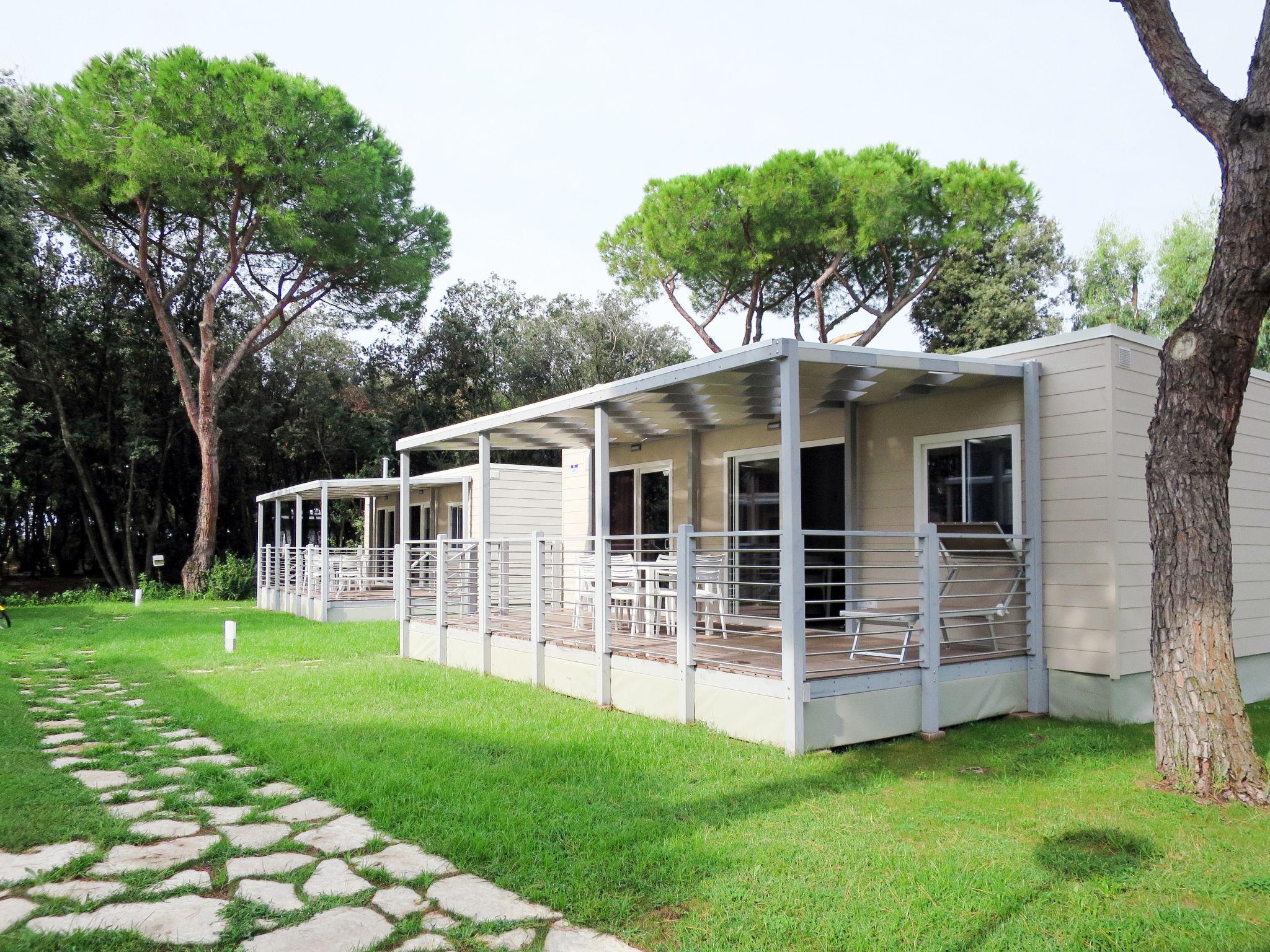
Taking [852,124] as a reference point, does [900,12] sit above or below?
below

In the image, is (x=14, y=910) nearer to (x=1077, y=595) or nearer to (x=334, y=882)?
(x=334, y=882)

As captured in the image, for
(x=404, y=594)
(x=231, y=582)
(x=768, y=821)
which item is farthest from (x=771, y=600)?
(x=231, y=582)

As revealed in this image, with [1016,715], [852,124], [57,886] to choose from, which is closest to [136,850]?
[57,886]

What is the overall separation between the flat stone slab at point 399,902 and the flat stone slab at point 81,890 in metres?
0.89

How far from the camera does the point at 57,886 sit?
3131mm

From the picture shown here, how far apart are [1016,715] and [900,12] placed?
7.81m

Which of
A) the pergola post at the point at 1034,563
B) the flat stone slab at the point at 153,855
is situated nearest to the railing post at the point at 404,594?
the flat stone slab at the point at 153,855

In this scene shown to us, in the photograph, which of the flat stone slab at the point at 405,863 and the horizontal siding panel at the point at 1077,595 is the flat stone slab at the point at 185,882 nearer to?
the flat stone slab at the point at 405,863

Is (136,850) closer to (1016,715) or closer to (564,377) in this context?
(1016,715)

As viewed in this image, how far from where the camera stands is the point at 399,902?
3039 millimetres

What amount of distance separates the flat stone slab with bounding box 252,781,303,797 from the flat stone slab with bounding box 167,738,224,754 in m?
0.93

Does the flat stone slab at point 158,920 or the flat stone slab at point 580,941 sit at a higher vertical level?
the flat stone slab at point 158,920

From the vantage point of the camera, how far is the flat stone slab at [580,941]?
8.84 feet

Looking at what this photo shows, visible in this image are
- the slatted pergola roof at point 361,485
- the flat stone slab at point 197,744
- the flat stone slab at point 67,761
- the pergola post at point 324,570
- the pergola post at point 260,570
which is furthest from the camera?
the pergola post at point 260,570
